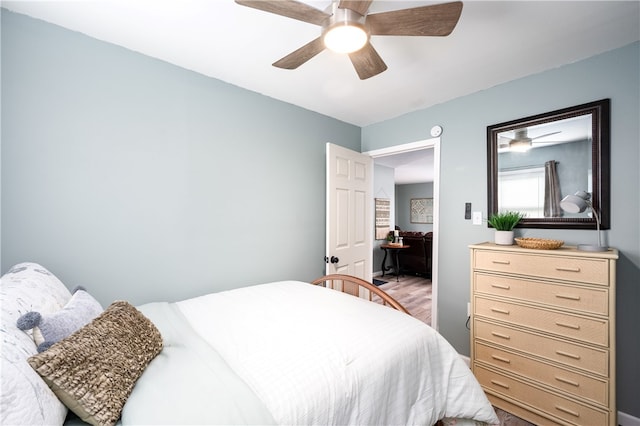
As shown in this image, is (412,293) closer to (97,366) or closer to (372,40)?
(372,40)

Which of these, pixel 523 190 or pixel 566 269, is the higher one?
pixel 523 190

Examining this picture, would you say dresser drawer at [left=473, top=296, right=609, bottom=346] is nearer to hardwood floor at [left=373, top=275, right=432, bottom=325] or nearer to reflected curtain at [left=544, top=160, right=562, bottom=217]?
reflected curtain at [left=544, top=160, right=562, bottom=217]

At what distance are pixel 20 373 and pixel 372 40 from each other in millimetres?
2199

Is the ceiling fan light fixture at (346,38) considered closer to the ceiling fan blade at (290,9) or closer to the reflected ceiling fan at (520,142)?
the ceiling fan blade at (290,9)

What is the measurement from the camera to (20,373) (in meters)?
0.66

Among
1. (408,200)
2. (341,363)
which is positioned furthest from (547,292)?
(408,200)

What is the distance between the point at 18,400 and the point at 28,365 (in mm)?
128

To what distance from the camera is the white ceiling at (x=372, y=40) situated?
1489mm

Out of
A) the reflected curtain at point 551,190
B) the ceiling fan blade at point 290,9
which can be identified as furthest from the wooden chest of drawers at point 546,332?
the ceiling fan blade at point 290,9

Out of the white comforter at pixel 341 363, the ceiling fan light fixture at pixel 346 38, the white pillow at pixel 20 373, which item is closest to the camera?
the white pillow at pixel 20 373

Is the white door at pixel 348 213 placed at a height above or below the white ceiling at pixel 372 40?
below

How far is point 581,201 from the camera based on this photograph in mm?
Result: 1845

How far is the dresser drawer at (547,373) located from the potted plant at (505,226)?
2.71 feet

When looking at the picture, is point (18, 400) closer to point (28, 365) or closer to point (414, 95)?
point (28, 365)
